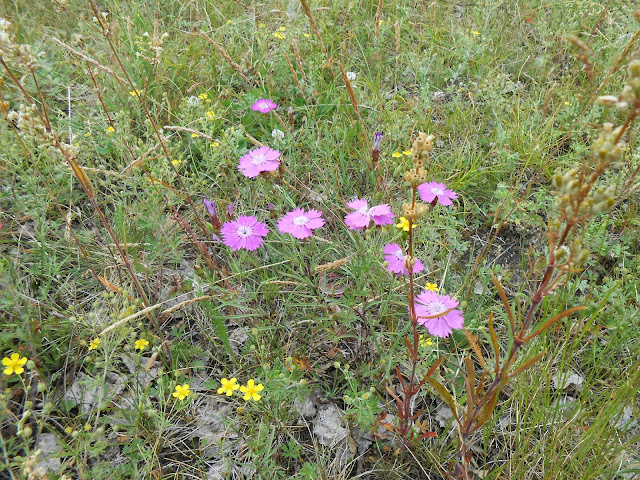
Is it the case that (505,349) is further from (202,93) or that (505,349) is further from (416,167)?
(202,93)

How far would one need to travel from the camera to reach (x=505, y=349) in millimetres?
1837

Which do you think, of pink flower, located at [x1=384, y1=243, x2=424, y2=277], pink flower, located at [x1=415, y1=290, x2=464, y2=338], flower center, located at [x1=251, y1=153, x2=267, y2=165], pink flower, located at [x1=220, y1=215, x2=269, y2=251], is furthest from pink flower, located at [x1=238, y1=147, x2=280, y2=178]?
pink flower, located at [x1=415, y1=290, x2=464, y2=338]

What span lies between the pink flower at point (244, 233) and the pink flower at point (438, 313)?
66 cm

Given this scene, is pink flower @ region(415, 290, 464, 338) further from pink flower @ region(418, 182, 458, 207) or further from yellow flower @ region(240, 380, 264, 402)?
yellow flower @ region(240, 380, 264, 402)

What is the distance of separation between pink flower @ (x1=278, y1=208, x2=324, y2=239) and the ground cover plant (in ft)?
0.04

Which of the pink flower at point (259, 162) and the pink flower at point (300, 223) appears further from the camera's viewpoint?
the pink flower at point (259, 162)

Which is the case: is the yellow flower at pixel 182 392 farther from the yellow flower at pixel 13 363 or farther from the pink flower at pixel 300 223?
the pink flower at pixel 300 223

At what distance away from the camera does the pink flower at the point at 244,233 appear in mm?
1742

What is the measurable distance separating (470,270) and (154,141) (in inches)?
68.2

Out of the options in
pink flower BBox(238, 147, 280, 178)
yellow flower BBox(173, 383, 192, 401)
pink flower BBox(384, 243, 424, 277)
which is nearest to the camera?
yellow flower BBox(173, 383, 192, 401)

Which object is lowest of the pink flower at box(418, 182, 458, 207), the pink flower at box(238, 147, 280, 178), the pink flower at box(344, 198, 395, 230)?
the pink flower at box(418, 182, 458, 207)

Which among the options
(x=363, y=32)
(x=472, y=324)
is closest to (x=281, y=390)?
(x=472, y=324)

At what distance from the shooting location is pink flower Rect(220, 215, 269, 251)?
1.74 meters

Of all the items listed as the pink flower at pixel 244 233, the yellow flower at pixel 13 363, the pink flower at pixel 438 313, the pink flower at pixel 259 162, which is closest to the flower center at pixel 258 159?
the pink flower at pixel 259 162
